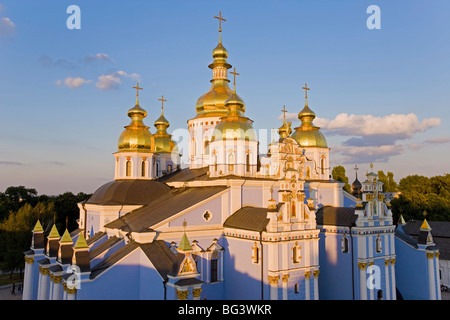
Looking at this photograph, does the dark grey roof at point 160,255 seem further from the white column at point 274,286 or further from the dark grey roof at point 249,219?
the white column at point 274,286

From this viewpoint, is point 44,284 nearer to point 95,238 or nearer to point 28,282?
point 28,282

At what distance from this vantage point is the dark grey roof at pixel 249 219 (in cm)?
1839

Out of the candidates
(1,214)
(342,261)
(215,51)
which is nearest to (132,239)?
(342,261)

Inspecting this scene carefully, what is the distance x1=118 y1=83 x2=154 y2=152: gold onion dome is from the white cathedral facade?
7 cm

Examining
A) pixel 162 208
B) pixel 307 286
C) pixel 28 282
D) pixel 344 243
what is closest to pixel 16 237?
pixel 28 282

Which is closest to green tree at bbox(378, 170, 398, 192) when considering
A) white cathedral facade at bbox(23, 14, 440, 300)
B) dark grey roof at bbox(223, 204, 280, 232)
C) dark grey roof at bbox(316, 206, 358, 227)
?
white cathedral facade at bbox(23, 14, 440, 300)

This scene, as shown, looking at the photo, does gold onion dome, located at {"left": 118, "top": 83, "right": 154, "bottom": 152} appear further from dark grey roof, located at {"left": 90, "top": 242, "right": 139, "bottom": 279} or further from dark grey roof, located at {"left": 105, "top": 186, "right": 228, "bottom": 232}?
dark grey roof, located at {"left": 90, "top": 242, "right": 139, "bottom": 279}

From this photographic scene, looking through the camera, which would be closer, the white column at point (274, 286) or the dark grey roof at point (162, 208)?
the white column at point (274, 286)

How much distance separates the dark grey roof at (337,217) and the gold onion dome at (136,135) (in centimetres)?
1215

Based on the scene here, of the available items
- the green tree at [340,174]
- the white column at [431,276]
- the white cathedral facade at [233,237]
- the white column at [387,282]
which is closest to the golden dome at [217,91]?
the white cathedral facade at [233,237]

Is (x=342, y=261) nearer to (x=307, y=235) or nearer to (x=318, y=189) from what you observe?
(x=307, y=235)

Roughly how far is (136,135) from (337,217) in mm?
14041

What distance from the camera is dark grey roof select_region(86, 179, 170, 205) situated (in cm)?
2434

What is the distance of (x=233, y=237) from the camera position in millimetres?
19750
